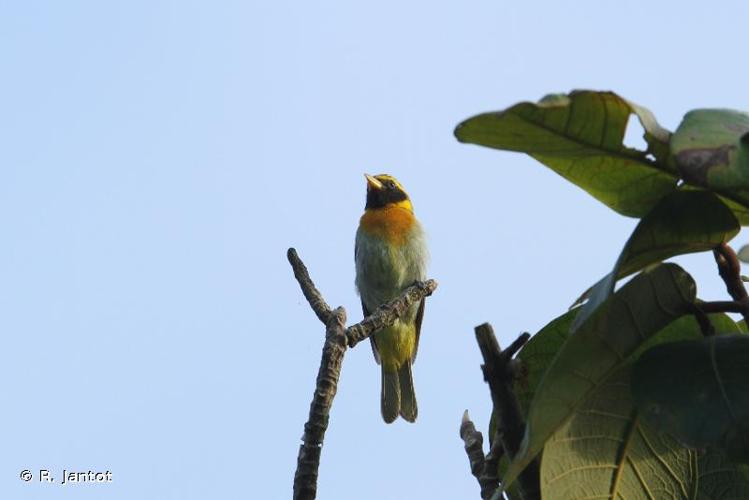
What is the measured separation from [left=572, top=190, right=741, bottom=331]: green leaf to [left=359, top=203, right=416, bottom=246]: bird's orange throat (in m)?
6.21

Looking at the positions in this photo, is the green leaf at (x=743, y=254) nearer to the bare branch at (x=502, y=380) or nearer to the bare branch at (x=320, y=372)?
the bare branch at (x=502, y=380)

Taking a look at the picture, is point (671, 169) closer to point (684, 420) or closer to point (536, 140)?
point (536, 140)

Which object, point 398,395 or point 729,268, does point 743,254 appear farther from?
point 398,395

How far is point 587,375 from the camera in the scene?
1.31m

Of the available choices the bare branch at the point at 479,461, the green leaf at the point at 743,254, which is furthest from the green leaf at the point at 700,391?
the bare branch at the point at 479,461

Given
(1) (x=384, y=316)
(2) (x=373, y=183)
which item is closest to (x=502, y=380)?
(1) (x=384, y=316)

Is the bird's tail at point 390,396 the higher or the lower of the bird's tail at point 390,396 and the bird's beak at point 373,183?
the lower

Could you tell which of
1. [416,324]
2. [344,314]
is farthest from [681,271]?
[416,324]

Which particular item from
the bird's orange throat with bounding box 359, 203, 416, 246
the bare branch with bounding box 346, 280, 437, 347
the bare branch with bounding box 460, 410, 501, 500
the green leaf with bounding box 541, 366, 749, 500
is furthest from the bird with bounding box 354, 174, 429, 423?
the green leaf with bounding box 541, 366, 749, 500

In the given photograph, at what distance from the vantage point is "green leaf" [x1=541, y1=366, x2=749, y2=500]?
1396mm

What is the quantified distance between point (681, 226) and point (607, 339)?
0.17 m

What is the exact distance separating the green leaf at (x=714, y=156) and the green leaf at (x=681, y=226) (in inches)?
7.1

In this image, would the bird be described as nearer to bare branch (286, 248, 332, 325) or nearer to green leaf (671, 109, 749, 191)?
bare branch (286, 248, 332, 325)

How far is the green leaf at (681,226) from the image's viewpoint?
1.30 meters
